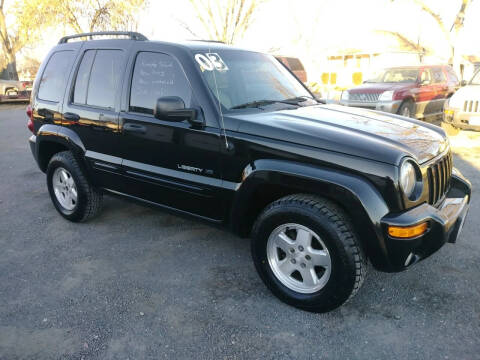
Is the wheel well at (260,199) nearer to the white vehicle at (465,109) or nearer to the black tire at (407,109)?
the white vehicle at (465,109)

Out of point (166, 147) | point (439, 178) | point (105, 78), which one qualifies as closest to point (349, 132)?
point (439, 178)

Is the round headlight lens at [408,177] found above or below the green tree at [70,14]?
below

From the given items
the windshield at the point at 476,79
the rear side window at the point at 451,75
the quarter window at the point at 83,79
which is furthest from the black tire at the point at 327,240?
the rear side window at the point at 451,75

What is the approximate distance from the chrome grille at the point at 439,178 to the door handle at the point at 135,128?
7.31 feet

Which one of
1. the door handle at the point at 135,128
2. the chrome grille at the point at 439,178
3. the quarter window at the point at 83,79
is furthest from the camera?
the quarter window at the point at 83,79

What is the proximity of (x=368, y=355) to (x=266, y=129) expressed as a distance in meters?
1.57

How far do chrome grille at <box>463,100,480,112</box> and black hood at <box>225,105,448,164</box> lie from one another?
5322 millimetres

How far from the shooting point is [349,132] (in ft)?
8.77

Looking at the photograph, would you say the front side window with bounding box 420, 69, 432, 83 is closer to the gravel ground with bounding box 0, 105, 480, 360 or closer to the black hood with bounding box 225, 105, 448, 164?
the gravel ground with bounding box 0, 105, 480, 360

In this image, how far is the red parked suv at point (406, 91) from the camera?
948 centimetres

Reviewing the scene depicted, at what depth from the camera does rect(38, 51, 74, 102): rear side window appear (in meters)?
4.04

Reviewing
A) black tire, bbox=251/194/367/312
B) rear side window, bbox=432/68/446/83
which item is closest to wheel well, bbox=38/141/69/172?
black tire, bbox=251/194/367/312

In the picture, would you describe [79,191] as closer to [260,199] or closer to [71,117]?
[71,117]

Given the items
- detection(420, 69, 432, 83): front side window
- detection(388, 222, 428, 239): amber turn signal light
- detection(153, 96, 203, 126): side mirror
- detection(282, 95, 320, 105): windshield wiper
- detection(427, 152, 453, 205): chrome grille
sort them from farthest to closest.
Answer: detection(420, 69, 432, 83): front side window, detection(282, 95, 320, 105): windshield wiper, detection(153, 96, 203, 126): side mirror, detection(427, 152, 453, 205): chrome grille, detection(388, 222, 428, 239): amber turn signal light
